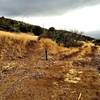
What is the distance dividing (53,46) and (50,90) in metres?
21.4

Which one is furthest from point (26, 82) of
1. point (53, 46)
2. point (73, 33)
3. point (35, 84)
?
point (73, 33)

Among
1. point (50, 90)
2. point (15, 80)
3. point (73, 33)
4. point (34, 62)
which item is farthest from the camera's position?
point (73, 33)

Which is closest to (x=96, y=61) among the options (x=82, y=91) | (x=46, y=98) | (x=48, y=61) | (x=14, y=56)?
(x=48, y=61)

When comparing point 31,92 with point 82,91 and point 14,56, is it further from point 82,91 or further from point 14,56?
point 14,56

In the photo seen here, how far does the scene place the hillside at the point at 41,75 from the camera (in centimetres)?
2356

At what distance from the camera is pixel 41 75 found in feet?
91.1

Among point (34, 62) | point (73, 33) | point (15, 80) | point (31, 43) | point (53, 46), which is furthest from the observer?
point (73, 33)

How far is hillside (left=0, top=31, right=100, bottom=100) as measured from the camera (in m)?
23.6

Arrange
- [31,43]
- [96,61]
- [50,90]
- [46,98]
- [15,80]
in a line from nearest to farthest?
[46,98] → [50,90] → [15,80] → [96,61] → [31,43]

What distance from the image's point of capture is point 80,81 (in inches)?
1056

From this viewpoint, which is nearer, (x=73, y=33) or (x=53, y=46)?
(x=53, y=46)

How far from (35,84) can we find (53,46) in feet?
66.7

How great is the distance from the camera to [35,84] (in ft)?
83.5

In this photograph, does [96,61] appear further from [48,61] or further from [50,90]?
[50,90]
